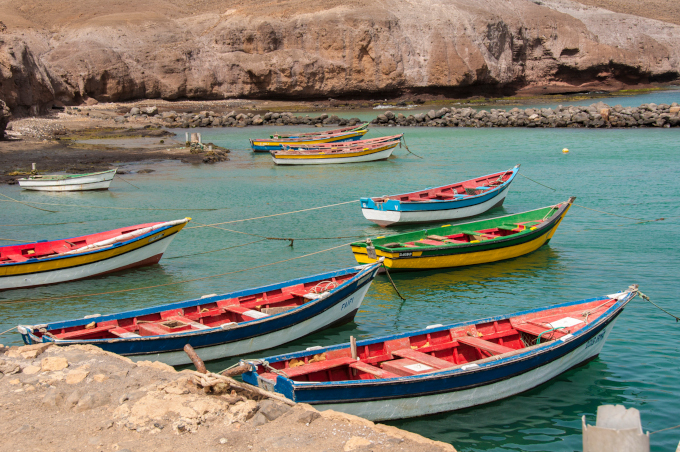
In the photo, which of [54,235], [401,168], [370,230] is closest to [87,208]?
[54,235]

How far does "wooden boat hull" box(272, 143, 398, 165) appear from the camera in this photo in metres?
37.5

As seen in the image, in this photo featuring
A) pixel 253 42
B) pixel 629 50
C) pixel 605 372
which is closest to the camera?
pixel 605 372

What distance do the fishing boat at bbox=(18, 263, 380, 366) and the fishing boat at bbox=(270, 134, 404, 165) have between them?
83.4ft

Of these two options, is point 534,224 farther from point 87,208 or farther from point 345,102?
point 345,102

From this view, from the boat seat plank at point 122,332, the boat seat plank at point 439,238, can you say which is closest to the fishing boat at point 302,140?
the boat seat plank at point 439,238

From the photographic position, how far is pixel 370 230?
2094 cm

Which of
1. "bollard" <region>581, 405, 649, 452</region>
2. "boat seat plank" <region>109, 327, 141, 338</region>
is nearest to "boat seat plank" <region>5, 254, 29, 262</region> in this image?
"boat seat plank" <region>109, 327, 141, 338</region>

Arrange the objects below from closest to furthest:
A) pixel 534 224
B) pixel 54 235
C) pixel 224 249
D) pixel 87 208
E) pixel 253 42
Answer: pixel 534 224 < pixel 224 249 < pixel 54 235 < pixel 87 208 < pixel 253 42

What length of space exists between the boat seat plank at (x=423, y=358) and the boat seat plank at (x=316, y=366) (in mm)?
812

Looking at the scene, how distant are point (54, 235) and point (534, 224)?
15.6 m

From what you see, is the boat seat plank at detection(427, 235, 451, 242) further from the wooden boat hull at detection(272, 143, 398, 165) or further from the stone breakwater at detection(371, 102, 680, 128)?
the stone breakwater at detection(371, 102, 680, 128)

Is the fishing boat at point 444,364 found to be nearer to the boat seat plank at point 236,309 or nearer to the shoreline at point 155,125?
the boat seat plank at point 236,309

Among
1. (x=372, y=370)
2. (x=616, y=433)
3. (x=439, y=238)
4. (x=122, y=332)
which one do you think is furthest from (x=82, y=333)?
(x=439, y=238)

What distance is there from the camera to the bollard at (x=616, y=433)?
166 inches
